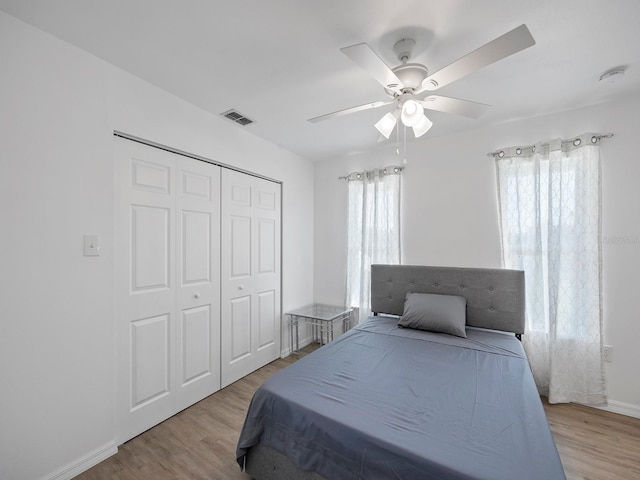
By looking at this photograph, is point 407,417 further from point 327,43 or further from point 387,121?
point 327,43

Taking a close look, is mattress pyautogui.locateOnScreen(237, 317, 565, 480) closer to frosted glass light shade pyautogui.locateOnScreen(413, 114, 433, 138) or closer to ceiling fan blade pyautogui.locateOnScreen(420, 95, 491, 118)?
frosted glass light shade pyautogui.locateOnScreen(413, 114, 433, 138)

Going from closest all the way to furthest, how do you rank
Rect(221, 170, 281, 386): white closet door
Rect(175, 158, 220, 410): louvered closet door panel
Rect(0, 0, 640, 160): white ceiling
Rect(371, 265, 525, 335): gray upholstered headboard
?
1. Rect(0, 0, 640, 160): white ceiling
2. Rect(175, 158, 220, 410): louvered closet door panel
3. Rect(371, 265, 525, 335): gray upholstered headboard
4. Rect(221, 170, 281, 386): white closet door

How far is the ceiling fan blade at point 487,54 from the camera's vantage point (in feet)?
3.64

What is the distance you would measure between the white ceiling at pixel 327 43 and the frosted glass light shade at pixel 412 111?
0.37 m

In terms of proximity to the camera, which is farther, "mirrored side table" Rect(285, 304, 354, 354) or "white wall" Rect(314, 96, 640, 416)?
"mirrored side table" Rect(285, 304, 354, 354)

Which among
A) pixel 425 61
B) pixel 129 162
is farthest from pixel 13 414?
pixel 425 61

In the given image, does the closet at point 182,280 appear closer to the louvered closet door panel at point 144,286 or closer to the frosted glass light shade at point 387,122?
the louvered closet door panel at point 144,286

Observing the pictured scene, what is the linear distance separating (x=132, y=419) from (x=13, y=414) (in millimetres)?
690

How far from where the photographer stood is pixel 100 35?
159cm

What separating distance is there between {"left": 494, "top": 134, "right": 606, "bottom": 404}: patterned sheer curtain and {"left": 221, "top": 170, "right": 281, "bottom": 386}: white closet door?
2.41 meters

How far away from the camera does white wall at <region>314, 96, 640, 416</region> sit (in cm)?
224

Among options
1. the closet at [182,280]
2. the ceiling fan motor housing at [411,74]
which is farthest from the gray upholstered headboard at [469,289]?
the ceiling fan motor housing at [411,74]

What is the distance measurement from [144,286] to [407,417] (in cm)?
192

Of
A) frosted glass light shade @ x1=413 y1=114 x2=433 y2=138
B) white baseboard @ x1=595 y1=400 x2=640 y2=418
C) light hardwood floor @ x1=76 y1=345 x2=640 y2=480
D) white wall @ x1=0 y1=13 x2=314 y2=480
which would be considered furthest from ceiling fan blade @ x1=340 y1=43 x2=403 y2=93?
white baseboard @ x1=595 y1=400 x2=640 y2=418
